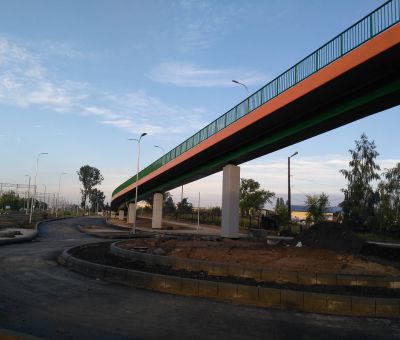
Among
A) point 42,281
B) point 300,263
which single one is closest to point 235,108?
point 300,263

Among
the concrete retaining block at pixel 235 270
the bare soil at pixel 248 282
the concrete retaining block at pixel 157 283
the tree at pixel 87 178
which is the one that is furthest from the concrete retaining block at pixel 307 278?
the tree at pixel 87 178

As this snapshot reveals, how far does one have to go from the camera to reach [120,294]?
31.3ft

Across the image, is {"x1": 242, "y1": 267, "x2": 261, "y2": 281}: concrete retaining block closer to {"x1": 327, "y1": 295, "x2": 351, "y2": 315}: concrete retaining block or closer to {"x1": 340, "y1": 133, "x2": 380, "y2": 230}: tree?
{"x1": 327, "y1": 295, "x2": 351, "y2": 315}: concrete retaining block

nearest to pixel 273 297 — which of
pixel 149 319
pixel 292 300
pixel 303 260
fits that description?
pixel 292 300

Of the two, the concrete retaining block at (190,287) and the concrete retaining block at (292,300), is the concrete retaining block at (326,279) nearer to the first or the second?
the concrete retaining block at (292,300)

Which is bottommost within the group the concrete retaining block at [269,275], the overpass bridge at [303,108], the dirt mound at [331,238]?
the concrete retaining block at [269,275]

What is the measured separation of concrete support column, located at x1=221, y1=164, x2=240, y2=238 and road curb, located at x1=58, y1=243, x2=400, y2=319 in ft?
74.0

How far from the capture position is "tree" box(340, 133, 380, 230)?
5019cm

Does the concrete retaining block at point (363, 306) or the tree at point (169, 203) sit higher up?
the tree at point (169, 203)

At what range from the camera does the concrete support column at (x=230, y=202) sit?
3312 centimetres

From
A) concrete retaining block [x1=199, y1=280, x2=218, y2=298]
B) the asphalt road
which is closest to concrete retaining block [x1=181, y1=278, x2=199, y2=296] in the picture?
concrete retaining block [x1=199, y1=280, x2=218, y2=298]

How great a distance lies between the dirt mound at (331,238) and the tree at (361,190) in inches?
1324

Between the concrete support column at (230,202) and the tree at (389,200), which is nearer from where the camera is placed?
the concrete support column at (230,202)

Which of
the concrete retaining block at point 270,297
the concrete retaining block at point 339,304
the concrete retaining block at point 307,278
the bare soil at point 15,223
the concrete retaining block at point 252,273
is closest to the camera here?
the concrete retaining block at point 339,304
